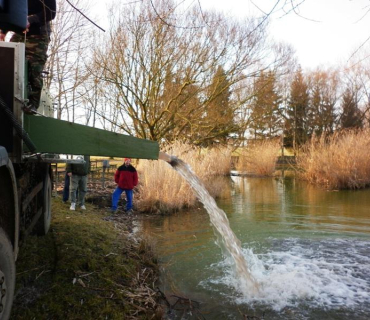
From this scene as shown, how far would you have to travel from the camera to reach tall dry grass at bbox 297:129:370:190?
54.5 ft

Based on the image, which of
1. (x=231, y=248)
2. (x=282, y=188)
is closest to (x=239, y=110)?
(x=282, y=188)

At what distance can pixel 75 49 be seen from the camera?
A: 11.2m

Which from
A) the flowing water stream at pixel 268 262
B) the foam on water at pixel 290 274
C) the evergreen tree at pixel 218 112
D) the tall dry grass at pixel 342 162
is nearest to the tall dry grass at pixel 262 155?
the evergreen tree at pixel 218 112

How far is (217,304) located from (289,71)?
54.1ft

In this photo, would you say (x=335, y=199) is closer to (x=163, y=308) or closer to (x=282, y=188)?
(x=282, y=188)

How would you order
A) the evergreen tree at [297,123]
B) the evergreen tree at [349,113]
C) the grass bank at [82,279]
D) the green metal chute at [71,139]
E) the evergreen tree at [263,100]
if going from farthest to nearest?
the evergreen tree at [297,123] → the evergreen tree at [349,113] → the evergreen tree at [263,100] → the grass bank at [82,279] → the green metal chute at [71,139]

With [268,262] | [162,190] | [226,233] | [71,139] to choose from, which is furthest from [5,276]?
[162,190]

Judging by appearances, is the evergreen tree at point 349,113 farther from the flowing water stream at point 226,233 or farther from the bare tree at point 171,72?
the flowing water stream at point 226,233

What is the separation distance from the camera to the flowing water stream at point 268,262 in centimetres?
436

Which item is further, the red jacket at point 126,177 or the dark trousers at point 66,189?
the red jacket at point 126,177

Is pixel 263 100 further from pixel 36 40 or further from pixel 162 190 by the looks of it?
pixel 36 40

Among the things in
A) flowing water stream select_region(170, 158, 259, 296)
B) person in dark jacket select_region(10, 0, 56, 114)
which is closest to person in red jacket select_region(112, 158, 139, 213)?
flowing water stream select_region(170, 158, 259, 296)

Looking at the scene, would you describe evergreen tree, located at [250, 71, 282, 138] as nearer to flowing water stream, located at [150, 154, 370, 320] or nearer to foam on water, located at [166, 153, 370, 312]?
flowing water stream, located at [150, 154, 370, 320]

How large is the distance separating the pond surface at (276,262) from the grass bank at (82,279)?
1.44ft
